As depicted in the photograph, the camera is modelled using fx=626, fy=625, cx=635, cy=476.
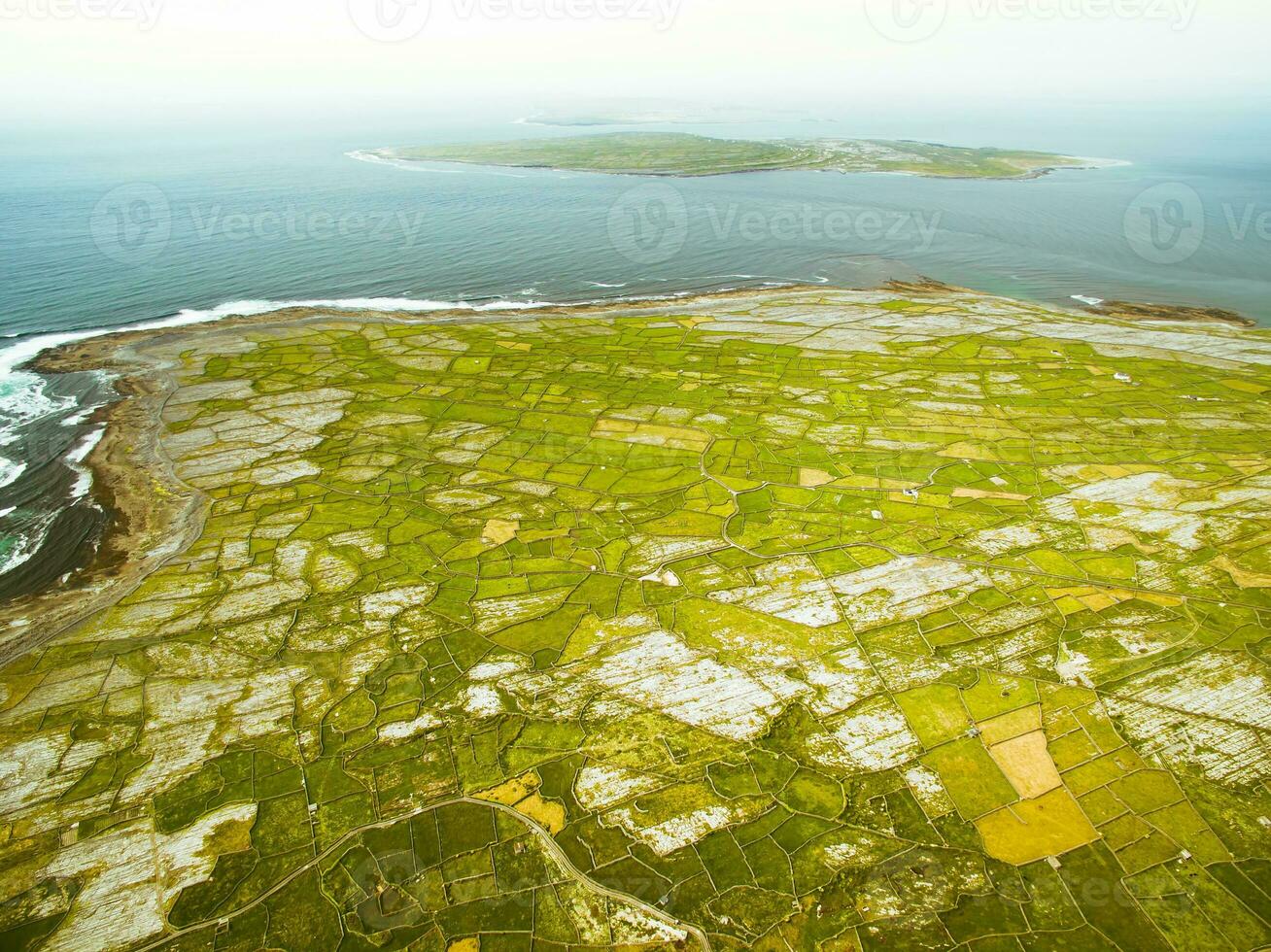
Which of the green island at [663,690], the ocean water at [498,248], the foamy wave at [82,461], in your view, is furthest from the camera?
the ocean water at [498,248]

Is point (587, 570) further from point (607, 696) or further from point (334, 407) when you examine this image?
point (334, 407)

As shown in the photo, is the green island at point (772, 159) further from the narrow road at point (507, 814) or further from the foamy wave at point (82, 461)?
the narrow road at point (507, 814)

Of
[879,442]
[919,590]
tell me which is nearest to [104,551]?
[919,590]

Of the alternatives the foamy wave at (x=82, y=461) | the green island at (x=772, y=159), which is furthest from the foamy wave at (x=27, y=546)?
the green island at (x=772, y=159)

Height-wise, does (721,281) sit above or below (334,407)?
above

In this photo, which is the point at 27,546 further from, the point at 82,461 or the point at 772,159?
the point at 772,159

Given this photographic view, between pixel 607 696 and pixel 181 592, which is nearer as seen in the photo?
pixel 607 696

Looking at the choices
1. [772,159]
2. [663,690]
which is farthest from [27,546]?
[772,159]
